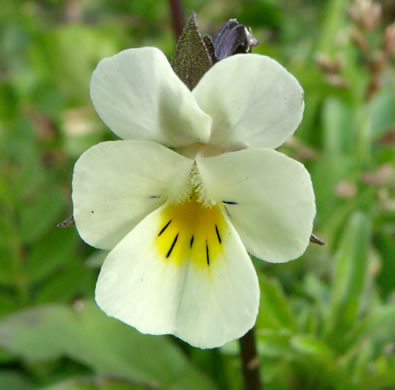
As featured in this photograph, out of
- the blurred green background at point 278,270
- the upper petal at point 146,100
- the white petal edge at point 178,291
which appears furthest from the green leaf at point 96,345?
the upper petal at point 146,100

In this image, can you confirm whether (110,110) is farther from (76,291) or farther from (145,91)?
(76,291)

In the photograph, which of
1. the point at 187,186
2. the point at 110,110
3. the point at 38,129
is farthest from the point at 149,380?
the point at 38,129

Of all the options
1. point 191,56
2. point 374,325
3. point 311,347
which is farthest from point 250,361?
point 191,56

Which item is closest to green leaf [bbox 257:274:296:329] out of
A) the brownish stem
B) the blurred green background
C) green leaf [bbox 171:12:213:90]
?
the blurred green background

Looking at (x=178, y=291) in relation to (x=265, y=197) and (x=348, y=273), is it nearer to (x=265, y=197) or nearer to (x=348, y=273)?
(x=265, y=197)

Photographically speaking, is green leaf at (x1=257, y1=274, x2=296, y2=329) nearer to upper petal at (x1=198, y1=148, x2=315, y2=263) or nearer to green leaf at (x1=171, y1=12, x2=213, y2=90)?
upper petal at (x1=198, y1=148, x2=315, y2=263)

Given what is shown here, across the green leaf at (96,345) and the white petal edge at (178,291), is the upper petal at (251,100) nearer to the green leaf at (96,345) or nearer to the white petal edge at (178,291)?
the white petal edge at (178,291)
